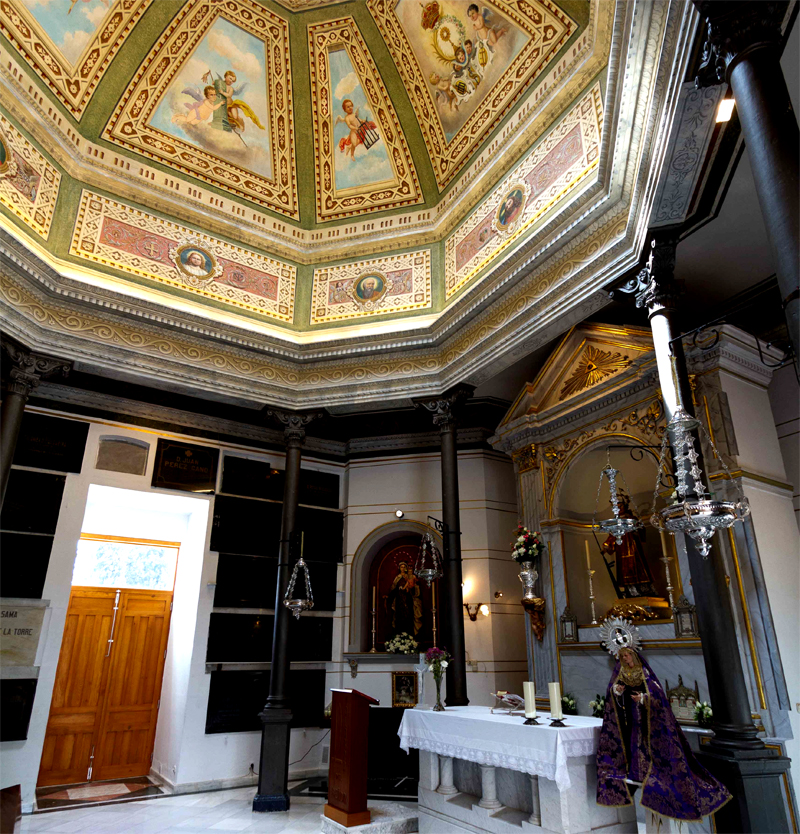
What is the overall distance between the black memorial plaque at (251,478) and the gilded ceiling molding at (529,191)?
434 cm

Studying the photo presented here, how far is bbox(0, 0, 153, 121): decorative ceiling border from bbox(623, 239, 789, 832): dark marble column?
25.8 ft

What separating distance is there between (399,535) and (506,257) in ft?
17.8

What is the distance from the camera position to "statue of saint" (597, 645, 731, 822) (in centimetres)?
463

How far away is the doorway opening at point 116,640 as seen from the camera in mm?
9391

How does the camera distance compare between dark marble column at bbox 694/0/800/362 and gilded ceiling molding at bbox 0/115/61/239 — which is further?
gilded ceiling molding at bbox 0/115/61/239

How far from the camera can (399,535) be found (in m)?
11.1

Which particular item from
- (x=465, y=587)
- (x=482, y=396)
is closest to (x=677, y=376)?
(x=482, y=396)

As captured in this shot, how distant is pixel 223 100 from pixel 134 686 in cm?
949

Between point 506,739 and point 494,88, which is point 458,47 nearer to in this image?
point 494,88

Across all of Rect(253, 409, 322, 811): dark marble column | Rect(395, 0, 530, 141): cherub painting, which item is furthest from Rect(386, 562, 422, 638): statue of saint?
Rect(395, 0, 530, 141): cherub painting

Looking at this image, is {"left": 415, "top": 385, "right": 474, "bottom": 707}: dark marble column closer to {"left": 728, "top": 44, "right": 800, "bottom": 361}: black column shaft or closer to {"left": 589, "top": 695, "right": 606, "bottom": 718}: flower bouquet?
{"left": 589, "top": 695, "right": 606, "bottom": 718}: flower bouquet

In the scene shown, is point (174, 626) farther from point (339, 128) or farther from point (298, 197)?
point (339, 128)

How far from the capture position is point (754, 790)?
4754 mm

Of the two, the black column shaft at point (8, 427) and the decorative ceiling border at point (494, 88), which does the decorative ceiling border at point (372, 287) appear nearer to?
the decorative ceiling border at point (494, 88)
